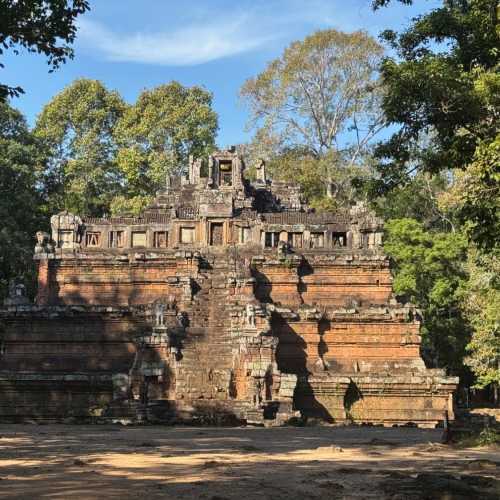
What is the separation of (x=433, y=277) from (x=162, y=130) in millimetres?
25157

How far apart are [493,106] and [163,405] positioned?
13.4m

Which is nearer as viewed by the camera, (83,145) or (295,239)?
(295,239)

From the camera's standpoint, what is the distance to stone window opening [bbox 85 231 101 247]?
32.6 m

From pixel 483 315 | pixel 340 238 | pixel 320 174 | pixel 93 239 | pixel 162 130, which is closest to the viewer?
pixel 340 238

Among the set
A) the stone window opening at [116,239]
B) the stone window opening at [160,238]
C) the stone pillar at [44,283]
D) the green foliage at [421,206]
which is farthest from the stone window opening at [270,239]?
the green foliage at [421,206]

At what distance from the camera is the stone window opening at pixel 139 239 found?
32375mm

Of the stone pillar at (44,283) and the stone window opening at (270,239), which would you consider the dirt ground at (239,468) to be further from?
the stone window opening at (270,239)

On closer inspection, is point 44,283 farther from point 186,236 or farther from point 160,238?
point 186,236

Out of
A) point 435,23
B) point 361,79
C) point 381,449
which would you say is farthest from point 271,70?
point 381,449

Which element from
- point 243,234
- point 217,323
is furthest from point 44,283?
point 243,234

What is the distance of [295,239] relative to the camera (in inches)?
1250

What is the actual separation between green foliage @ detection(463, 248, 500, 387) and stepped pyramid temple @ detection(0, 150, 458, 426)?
359cm

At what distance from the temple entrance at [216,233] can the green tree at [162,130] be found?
23137 mm

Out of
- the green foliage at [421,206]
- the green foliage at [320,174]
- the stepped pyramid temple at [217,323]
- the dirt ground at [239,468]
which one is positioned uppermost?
the green foliage at [320,174]
